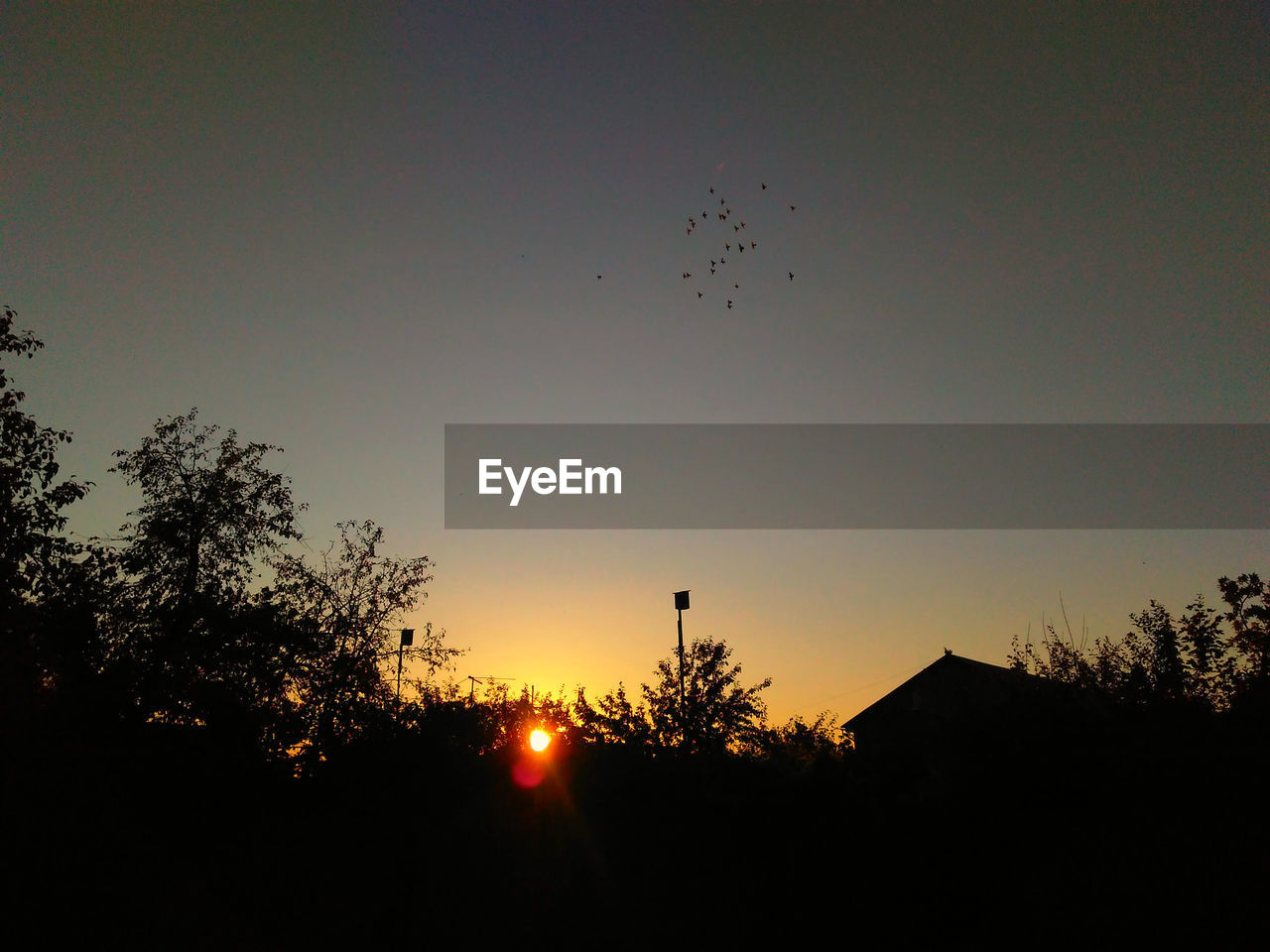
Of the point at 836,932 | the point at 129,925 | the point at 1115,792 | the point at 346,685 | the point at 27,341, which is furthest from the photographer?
the point at 346,685

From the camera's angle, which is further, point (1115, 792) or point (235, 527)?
point (235, 527)

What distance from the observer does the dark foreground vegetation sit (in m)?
11.8

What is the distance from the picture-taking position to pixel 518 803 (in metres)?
18.6

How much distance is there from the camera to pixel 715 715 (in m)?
43.8

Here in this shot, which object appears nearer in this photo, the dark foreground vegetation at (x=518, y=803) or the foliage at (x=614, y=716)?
the dark foreground vegetation at (x=518, y=803)

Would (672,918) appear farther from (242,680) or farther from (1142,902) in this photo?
(242,680)

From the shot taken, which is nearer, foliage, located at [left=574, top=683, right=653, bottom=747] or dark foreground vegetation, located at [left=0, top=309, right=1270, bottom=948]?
dark foreground vegetation, located at [left=0, top=309, right=1270, bottom=948]

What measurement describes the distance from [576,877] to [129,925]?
9.21 metres

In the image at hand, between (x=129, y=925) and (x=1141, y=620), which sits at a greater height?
(x=1141, y=620)

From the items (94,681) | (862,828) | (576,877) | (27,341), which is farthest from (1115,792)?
(94,681)

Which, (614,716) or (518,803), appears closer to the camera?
(518,803)

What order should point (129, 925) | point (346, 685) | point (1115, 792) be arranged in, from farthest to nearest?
1. point (346, 685)
2. point (129, 925)
3. point (1115, 792)

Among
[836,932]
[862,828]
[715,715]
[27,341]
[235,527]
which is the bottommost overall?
[836,932]

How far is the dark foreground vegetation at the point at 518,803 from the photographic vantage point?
11.8m
